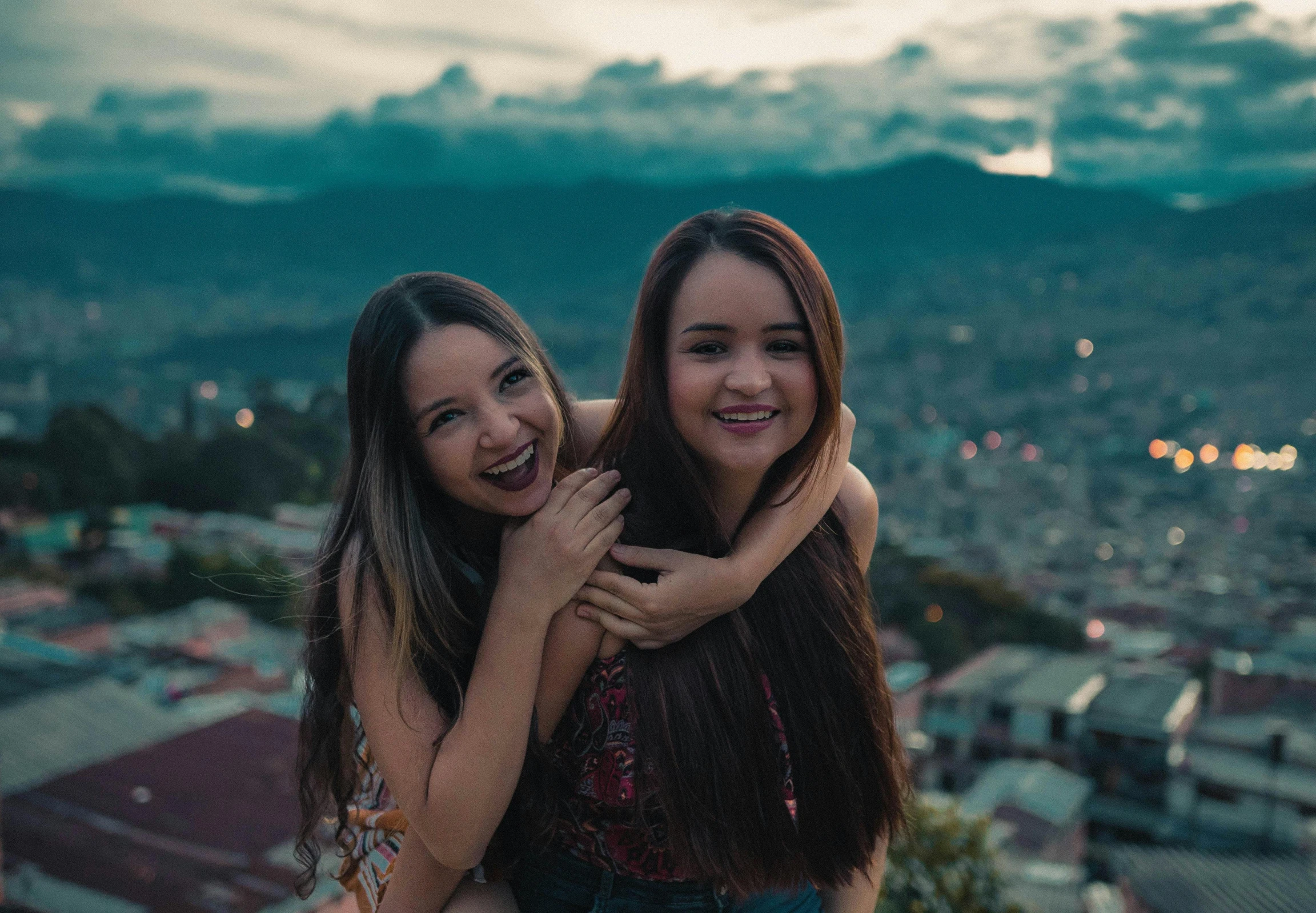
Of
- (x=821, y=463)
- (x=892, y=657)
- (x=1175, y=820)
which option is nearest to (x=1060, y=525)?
(x=892, y=657)

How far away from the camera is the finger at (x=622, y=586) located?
1.30 metres

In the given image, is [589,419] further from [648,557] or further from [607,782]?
[607,782]

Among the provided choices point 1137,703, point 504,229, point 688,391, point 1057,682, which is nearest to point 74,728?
point 688,391

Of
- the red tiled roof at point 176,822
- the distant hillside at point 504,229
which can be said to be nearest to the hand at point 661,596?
the red tiled roof at point 176,822

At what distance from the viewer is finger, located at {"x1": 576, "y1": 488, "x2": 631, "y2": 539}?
134cm

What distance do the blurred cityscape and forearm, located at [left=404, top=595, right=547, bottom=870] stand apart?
54cm

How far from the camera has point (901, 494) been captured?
119 feet

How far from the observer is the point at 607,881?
1.39 m

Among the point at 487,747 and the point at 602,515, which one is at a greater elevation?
the point at 602,515

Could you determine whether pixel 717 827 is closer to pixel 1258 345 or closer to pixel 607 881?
pixel 607 881

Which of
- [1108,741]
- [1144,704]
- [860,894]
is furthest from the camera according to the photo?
[1144,704]

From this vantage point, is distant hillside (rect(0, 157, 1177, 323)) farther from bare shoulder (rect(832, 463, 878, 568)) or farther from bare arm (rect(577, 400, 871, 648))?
bare arm (rect(577, 400, 871, 648))

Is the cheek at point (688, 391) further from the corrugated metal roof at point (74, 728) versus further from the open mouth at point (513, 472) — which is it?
the corrugated metal roof at point (74, 728)

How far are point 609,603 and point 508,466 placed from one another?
251 millimetres
